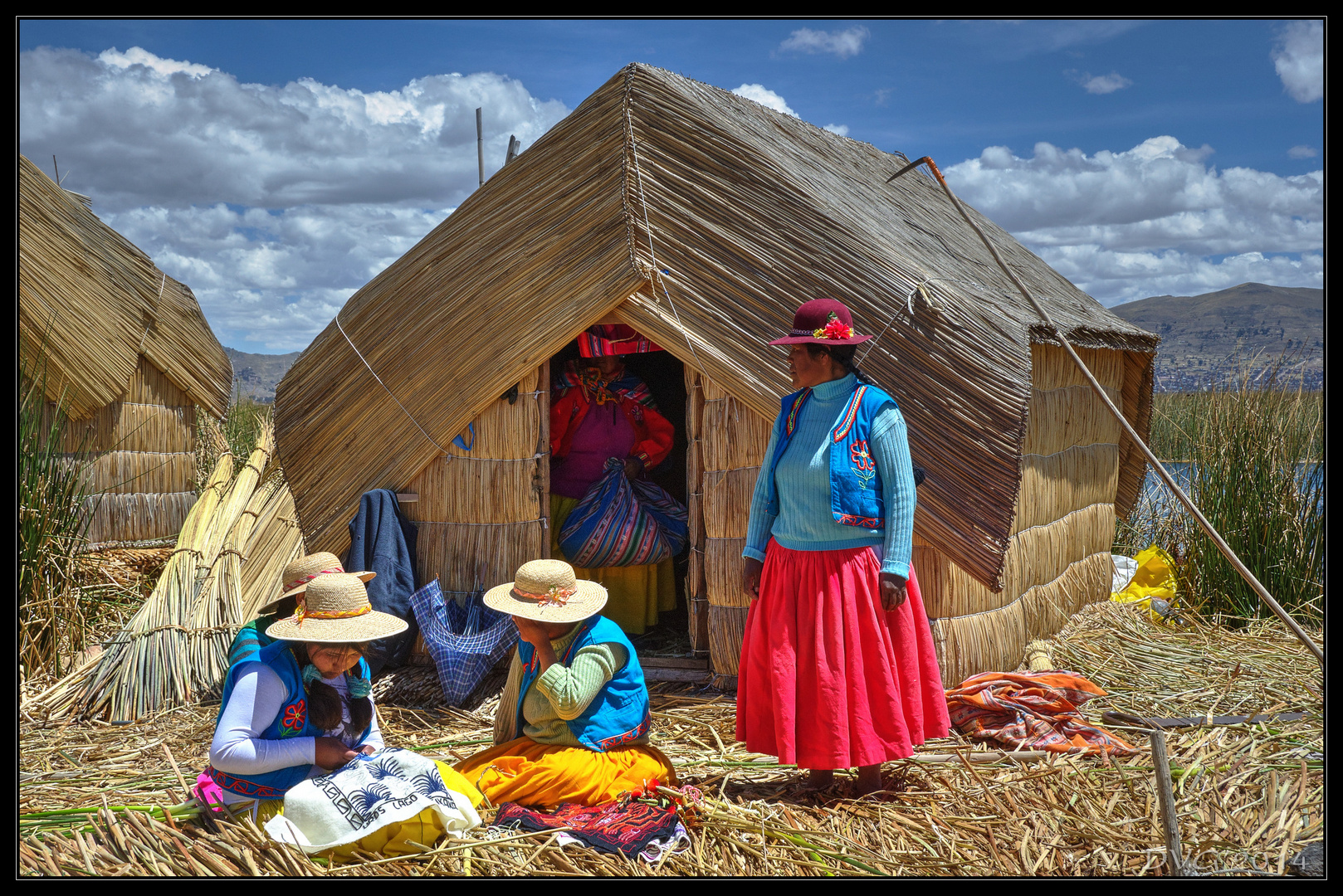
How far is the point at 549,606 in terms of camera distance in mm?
3111

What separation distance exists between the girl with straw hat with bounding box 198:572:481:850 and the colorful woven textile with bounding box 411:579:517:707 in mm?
1547

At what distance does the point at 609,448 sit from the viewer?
535 cm

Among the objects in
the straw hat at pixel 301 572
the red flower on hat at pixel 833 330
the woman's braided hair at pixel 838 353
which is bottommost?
the straw hat at pixel 301 572

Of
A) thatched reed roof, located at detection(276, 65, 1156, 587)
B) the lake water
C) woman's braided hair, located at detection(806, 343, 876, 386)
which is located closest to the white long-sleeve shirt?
woman's braided hair, located at detection(806, 343, 876, 386)

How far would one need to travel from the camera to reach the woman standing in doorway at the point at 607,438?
5.35 meters

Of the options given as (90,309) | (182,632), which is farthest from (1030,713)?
(90,309)

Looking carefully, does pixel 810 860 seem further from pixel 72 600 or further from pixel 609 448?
pixel 72 600

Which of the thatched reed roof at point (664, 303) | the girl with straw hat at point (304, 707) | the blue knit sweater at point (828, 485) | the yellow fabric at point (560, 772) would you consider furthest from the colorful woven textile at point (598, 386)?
the girl with straw hat at point (304, 707)

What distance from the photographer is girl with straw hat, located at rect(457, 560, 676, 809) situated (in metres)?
3.05

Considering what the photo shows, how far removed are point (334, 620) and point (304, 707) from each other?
297 millimetres

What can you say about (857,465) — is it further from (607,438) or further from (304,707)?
(607,438)

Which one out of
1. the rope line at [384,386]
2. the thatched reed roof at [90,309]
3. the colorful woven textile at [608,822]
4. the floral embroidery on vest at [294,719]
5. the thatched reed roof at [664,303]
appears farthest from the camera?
the thatched reed roof at [90,309]

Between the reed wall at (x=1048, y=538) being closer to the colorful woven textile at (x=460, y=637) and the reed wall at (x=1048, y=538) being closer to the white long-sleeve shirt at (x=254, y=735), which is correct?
the colorful woven textile at (x=460, y=637)

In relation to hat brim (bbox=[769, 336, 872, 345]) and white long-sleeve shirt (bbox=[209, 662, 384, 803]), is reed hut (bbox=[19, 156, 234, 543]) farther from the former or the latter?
hat brim (bbox=[769, 336, 872, 345])
